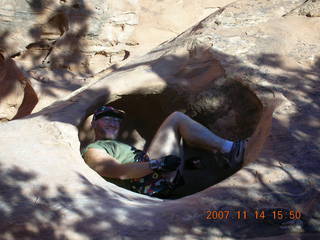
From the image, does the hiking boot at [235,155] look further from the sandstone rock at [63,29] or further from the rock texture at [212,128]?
the sandstone rock at [63,29]

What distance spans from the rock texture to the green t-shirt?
0.25 meters

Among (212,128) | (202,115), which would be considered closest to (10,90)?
(202,115)

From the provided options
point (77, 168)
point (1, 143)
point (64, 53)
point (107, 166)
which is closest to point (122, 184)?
point (107, 166)

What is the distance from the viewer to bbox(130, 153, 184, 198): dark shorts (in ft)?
12.4

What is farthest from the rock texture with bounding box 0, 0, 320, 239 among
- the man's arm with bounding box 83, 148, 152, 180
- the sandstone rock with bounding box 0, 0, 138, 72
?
the sandstone rock with bounding box 0, 0, 138, 72

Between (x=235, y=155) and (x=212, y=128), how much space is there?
2.85ft

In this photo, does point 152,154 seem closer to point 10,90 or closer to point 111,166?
point 111,166

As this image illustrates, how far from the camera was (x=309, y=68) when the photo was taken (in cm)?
385

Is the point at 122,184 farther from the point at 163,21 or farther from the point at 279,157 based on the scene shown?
the point at 163,21

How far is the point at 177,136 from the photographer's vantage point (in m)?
4.07

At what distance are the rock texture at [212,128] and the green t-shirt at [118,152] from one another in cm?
25

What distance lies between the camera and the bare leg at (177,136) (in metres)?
3.93
